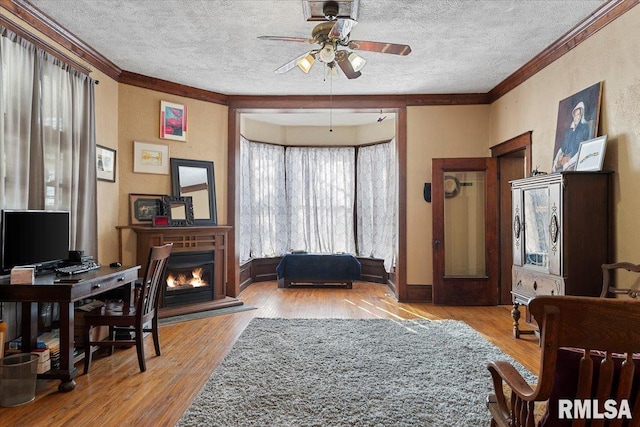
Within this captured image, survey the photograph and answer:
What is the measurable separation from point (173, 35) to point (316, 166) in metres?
4.37

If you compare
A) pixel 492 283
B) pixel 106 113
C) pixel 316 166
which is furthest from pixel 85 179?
pixel 492 283

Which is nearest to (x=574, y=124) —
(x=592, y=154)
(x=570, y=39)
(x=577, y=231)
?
(x=592, y=154)

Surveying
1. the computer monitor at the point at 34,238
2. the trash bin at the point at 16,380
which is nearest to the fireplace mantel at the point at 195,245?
the computer monitor at the point at 34,238

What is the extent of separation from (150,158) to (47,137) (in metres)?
1.73

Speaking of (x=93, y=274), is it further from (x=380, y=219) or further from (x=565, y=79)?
(x=380, y=219)

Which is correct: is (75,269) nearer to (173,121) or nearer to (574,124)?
(173,121)

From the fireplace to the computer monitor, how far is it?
1.69m

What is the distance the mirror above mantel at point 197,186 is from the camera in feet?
18.3

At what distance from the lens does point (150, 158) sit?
536cm

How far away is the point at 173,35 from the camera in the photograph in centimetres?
403

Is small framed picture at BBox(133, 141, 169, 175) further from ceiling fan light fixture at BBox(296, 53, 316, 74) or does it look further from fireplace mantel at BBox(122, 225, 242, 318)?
ceiling fan light fixture at BBox(296, 53, 316, 74)

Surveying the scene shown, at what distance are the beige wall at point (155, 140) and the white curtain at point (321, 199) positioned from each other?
219cm

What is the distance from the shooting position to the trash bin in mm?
2711

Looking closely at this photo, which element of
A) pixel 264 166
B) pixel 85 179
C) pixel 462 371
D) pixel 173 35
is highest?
pixel 173 35
